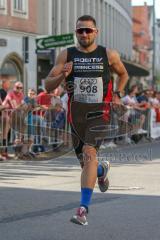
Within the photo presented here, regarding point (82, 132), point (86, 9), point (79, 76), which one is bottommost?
point (82, 132)

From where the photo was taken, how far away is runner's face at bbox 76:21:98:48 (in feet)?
24.3

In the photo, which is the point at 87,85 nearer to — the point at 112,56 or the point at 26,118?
the point at 112,56

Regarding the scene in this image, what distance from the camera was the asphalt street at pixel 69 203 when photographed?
6.93 meters

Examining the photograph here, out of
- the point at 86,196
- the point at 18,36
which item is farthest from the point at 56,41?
the point at 86,196

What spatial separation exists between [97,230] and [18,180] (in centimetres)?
468

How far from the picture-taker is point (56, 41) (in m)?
22.2

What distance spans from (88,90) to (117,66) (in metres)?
0.43

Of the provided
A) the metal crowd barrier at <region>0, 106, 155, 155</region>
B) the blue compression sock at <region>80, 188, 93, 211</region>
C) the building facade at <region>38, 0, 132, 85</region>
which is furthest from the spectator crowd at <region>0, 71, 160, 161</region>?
the building facade at <region>38, 0, 132, 85</region>

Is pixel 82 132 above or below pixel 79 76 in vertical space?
below

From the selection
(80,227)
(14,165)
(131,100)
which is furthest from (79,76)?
(131,100)

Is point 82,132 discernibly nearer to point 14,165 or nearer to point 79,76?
point 79,76

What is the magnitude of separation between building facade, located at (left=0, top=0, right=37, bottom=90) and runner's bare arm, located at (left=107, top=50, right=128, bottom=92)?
70.2 ft

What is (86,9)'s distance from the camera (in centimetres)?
4519

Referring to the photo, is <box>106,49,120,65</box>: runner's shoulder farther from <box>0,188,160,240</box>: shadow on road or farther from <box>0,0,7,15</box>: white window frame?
<box>0,0,7,15</box>: white window frame
